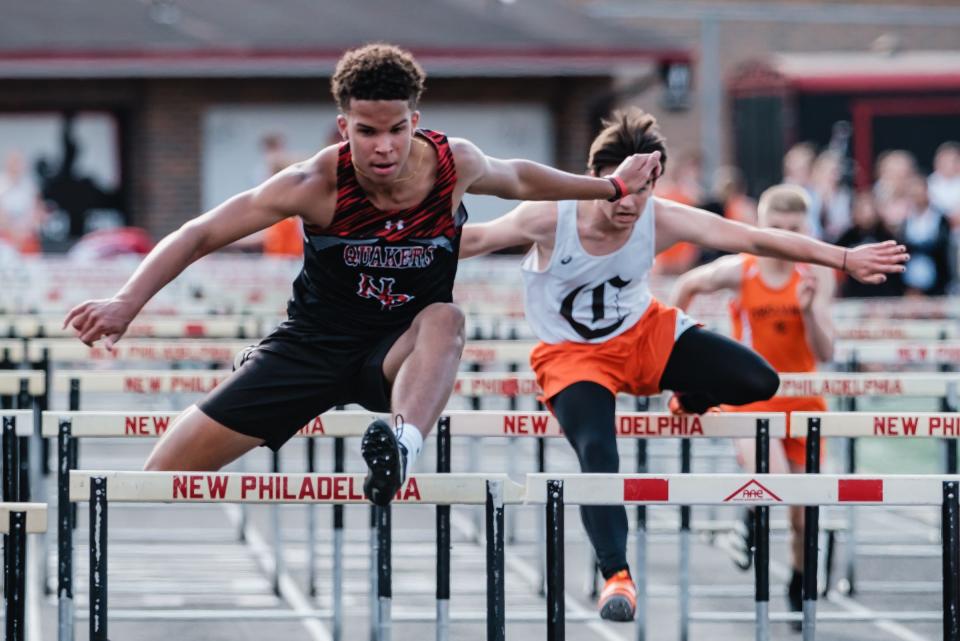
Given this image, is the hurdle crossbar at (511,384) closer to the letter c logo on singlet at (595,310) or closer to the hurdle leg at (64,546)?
the letter c logo on singlet at (595,310)

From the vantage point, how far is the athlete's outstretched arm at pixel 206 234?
6.19 metres

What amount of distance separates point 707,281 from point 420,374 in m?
2.95

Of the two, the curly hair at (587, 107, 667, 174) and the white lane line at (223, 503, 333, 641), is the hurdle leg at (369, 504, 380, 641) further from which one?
the curly hair at (587, 107, 667, 174)

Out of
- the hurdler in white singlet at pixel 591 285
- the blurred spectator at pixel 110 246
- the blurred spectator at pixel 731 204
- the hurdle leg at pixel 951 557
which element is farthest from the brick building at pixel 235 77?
the hurdle leg at pixel 951 557

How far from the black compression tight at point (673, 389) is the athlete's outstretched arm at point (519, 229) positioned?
2.14 feet

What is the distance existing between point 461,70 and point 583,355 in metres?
16.5

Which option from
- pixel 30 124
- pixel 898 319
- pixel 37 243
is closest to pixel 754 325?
pixel 898 319

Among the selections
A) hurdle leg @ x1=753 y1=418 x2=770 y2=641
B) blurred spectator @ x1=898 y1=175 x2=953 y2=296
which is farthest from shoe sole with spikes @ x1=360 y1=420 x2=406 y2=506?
blurred spectator @ x1=898 y1=175 x2=953 y2=296

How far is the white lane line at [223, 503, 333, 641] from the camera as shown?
28.5 ft

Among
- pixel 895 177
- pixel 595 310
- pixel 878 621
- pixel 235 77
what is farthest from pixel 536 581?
pixel 235 77

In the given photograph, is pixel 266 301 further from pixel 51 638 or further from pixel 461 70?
pixel 461 70

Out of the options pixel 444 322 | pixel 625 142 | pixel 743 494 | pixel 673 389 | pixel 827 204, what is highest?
pixel 827 204

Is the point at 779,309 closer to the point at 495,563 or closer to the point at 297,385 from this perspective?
the point at 297,385

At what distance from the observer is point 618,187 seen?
6855 millimetres
